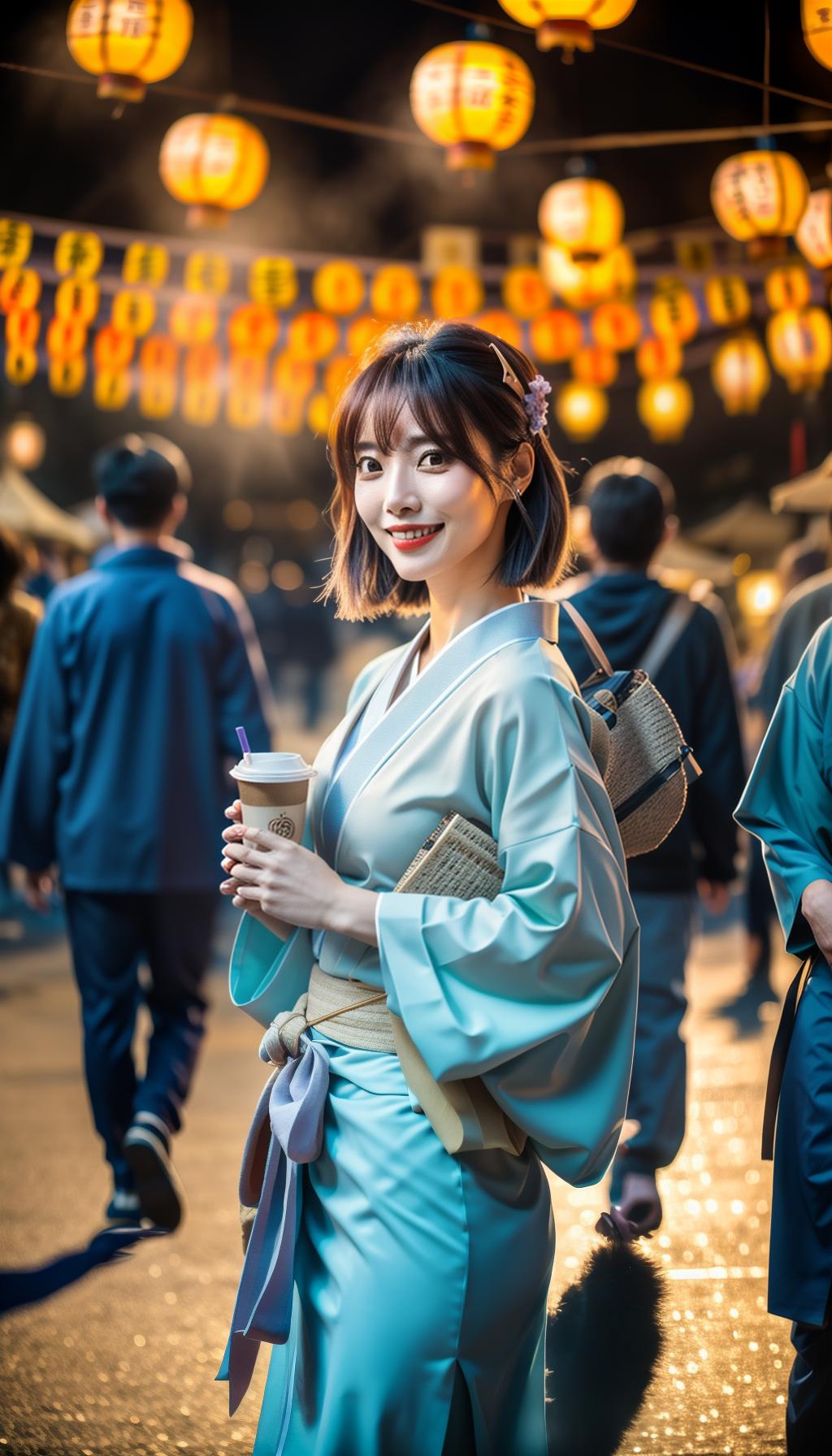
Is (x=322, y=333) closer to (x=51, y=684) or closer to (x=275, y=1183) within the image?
(x=51, y=684)

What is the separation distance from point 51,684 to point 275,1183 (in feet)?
8.75

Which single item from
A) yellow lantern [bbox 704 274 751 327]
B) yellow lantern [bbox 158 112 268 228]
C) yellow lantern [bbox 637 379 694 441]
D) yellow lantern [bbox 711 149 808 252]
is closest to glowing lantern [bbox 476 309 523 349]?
yellow lantern [bbox 637 379 694 441]

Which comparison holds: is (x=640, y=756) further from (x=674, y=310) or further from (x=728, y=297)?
(x=674, y=310)

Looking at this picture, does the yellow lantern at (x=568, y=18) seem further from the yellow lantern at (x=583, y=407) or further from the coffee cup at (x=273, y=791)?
the yellow lantern at (x=583, y=407)

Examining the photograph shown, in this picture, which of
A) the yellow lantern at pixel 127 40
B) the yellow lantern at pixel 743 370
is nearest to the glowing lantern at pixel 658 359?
the yellow lantern at pixel 743 370

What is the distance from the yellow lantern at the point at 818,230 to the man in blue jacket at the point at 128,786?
2083 millimetres

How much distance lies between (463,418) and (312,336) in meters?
8.67

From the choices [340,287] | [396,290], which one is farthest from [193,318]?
[396,290]

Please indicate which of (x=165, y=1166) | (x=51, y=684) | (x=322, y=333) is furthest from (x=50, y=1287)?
(x=322, y=333)

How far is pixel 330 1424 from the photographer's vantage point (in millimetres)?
2008

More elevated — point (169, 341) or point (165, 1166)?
point (169, 341)

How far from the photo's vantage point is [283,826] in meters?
2.06

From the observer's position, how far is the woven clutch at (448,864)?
6.60 feet

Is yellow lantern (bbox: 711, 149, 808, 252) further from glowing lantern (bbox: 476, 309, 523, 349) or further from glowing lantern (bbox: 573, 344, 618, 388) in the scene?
glowing lantern (bbox: 573, 344, 618, 388)
